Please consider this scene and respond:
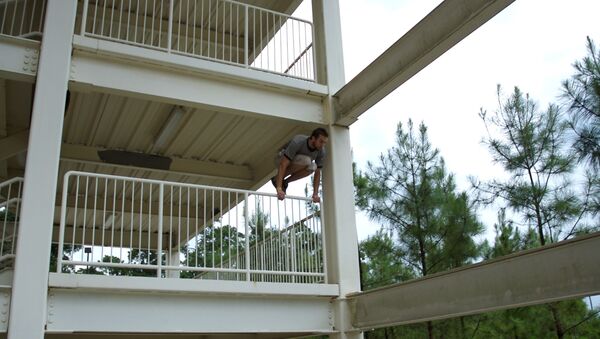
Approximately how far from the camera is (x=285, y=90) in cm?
748

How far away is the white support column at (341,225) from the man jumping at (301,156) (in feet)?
0.72

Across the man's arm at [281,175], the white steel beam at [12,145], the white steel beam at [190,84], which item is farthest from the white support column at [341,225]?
the white steel beam at [12,145]

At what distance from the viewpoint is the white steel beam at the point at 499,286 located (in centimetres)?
395

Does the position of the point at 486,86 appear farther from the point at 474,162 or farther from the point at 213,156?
the point at 213,156

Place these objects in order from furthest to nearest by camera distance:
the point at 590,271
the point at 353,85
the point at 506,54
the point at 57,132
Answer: the point at 506,54 → the point at 353,85 → the point at 57,132 → the point at 590,271

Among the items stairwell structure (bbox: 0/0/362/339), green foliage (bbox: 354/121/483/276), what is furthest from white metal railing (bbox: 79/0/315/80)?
green foliage (bbox: 354/121/483/276)

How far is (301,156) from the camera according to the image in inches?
277

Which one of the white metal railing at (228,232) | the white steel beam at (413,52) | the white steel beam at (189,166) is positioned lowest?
the white metal railing at (228,232)

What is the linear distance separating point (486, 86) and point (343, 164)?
4704 mm

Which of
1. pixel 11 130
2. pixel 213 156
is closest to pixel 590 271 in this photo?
pixel 213 156

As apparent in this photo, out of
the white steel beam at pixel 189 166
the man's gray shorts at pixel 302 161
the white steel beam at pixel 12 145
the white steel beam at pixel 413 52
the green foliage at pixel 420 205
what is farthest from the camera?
the green foliage at pixel 420 205

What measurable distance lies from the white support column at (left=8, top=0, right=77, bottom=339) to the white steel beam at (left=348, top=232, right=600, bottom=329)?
339 cm

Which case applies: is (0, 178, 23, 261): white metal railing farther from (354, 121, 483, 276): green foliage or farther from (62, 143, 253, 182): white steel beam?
(354, 121, 483, 276): green foliage

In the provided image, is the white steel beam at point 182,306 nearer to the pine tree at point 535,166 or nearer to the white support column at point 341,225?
the white support column at point 341,225
